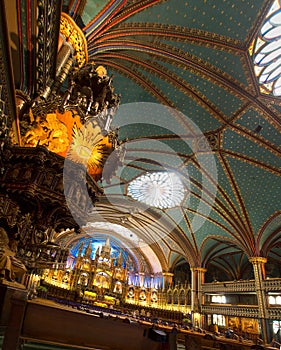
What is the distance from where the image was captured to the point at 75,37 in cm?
605

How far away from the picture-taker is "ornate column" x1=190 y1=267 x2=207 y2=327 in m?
16.5

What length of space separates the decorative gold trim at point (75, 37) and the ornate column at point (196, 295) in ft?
54.9

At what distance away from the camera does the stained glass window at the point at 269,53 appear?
816cm

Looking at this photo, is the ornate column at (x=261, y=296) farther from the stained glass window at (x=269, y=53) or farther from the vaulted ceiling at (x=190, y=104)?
the stained glass window at (x=269, y=53)

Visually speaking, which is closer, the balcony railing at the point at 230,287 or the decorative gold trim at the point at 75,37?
the decorative gold trim at the point at 75,37

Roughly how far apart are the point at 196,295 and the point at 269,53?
16040mm

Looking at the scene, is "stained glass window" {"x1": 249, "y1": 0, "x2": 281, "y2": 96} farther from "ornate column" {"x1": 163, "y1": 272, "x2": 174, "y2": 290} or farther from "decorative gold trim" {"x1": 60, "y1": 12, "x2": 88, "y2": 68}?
"ornate column" {"x1": 163, "y1": 272, "x2": 174, "y2": 290}

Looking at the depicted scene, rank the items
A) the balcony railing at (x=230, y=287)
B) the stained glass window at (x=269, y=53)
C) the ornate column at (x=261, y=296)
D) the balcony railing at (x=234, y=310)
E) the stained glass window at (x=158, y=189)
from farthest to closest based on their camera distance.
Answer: the stained glass window at (x=158, y=189)
the balcony railing at (x=230, y=287)
the balcony railing at (x=234, y=310)
the ornate column at (x=261, y=296)
the stained glass window at (x=269, y=53)

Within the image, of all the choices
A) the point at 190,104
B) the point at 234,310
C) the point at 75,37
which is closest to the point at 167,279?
the point at 234,310

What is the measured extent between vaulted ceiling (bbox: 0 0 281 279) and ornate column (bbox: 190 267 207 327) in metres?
0.94

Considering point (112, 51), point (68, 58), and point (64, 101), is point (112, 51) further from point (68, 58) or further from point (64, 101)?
point (64, 101)

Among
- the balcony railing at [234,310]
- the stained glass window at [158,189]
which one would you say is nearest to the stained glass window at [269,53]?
the stained glass window at [158,189]

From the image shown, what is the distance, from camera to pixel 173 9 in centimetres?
763

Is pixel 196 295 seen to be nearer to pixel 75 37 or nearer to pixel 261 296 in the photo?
pixel 261 296
